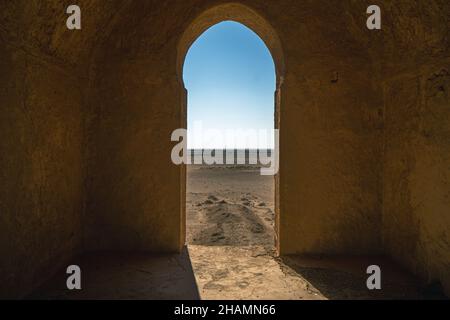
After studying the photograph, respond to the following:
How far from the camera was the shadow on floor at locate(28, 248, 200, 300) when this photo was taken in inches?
118

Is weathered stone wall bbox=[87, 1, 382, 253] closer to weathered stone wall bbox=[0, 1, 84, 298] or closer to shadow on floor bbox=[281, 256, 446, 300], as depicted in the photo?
shadow on floor bbox=[281, 256, 446, 300]

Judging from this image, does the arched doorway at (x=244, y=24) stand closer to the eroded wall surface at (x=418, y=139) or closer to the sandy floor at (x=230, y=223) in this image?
the sandy floor at (x=230, y=223)

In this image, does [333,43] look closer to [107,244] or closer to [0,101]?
[0,101]

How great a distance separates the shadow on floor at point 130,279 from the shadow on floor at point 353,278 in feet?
4.45

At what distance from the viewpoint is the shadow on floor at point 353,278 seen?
3.04m

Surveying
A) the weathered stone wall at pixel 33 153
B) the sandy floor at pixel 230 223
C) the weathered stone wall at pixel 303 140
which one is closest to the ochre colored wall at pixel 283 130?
the weathered stone wall at pixel 303 140

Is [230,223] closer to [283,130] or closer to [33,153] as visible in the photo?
[283,130]

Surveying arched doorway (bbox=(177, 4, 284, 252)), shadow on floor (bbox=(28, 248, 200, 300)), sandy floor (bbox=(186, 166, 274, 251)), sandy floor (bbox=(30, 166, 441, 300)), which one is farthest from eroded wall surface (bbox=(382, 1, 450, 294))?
shadow on floor (bbox=(28, 248, 200, 300))

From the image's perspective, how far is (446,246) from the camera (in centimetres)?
301

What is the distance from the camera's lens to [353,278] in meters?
3.44

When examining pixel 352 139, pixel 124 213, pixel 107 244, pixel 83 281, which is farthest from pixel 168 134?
pixel 352 139

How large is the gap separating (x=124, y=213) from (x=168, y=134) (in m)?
1.29

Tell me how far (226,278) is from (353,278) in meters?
1.47

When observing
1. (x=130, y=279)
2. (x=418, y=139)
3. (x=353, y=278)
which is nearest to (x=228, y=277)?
(x=130, y=279)
